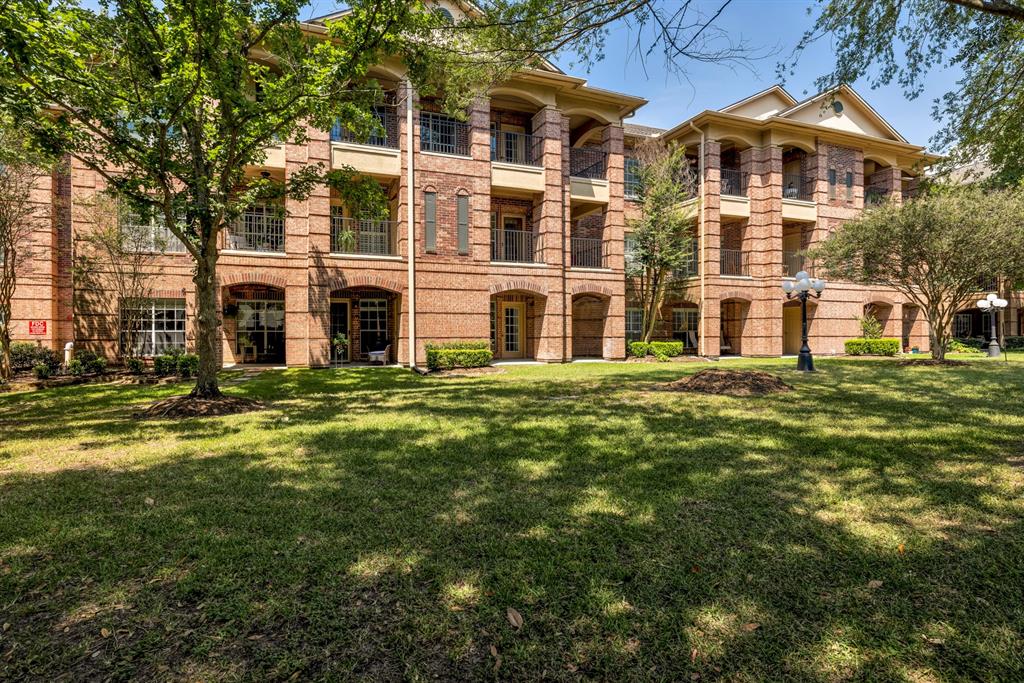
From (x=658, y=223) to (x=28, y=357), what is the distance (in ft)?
71.4

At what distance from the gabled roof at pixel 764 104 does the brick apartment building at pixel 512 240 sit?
91 mm

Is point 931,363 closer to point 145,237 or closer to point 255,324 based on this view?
point 255,324

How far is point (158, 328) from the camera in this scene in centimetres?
1608

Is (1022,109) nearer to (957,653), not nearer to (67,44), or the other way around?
(957,653)

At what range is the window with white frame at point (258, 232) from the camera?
16141 millimetres

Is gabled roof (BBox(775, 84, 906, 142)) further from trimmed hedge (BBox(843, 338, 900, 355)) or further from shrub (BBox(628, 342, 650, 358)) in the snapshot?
shrub (BBox(628, 342, 650, 358))

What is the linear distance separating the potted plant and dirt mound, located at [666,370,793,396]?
1244 cm

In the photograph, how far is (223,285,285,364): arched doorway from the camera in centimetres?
1769

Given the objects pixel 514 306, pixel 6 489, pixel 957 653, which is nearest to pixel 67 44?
pixel 6 489

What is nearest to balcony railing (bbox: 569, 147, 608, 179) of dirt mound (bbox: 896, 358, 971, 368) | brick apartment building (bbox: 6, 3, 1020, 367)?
brick apartment building (bbox: 6, 3, 1020, 367)

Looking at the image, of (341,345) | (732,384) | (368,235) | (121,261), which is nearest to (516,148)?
(368,235)

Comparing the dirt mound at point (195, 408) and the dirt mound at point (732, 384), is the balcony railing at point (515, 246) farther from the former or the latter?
the dirt mound at point (195, 408)

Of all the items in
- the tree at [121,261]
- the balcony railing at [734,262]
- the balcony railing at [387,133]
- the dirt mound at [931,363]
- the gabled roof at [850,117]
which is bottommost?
the dirt mound at [931,363]

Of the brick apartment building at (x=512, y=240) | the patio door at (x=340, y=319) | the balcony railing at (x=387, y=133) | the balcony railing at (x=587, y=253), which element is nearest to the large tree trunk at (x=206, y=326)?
the brick apartment building at (x=512, y=240)
